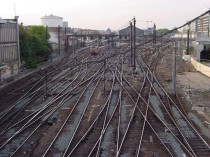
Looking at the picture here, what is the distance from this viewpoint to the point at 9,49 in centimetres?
3719

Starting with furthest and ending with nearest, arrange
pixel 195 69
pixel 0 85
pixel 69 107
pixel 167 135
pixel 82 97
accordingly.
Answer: pixel 195 69, pixel 0 85, pixel 82 97, pixel 69 107, pixel 167 135

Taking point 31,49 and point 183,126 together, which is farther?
point 31,49

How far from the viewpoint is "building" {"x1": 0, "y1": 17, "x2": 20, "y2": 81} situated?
3466 cm

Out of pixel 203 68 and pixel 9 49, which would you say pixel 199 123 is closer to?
pixel 203 68

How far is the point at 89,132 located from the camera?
643 inches

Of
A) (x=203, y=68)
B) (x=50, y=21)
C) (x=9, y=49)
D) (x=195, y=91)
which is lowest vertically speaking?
(x=195, y=91)

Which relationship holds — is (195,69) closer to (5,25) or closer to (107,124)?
(5,25)

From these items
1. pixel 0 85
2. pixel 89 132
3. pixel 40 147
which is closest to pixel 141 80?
pixel 0 85

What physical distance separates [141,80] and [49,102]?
1127 cm

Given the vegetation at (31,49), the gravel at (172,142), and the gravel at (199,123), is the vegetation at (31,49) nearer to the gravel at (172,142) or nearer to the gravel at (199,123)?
the gravel at (199,123)

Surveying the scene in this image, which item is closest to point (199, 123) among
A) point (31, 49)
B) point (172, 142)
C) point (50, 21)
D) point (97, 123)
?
point (172, 142)

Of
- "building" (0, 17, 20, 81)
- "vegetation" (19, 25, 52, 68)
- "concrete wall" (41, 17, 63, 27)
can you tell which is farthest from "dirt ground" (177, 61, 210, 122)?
"concrete wall" (41, 17, 63, 27)

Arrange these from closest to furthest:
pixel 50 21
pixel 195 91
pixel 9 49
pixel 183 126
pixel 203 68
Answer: pixel 183 126 → pixel 195 91 → pixel 203 68 → pixel 9 49 → pixel 50 21

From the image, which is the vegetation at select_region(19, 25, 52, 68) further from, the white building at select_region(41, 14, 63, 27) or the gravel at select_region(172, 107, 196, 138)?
the white building at select_region(41, 14, 63, 27)
